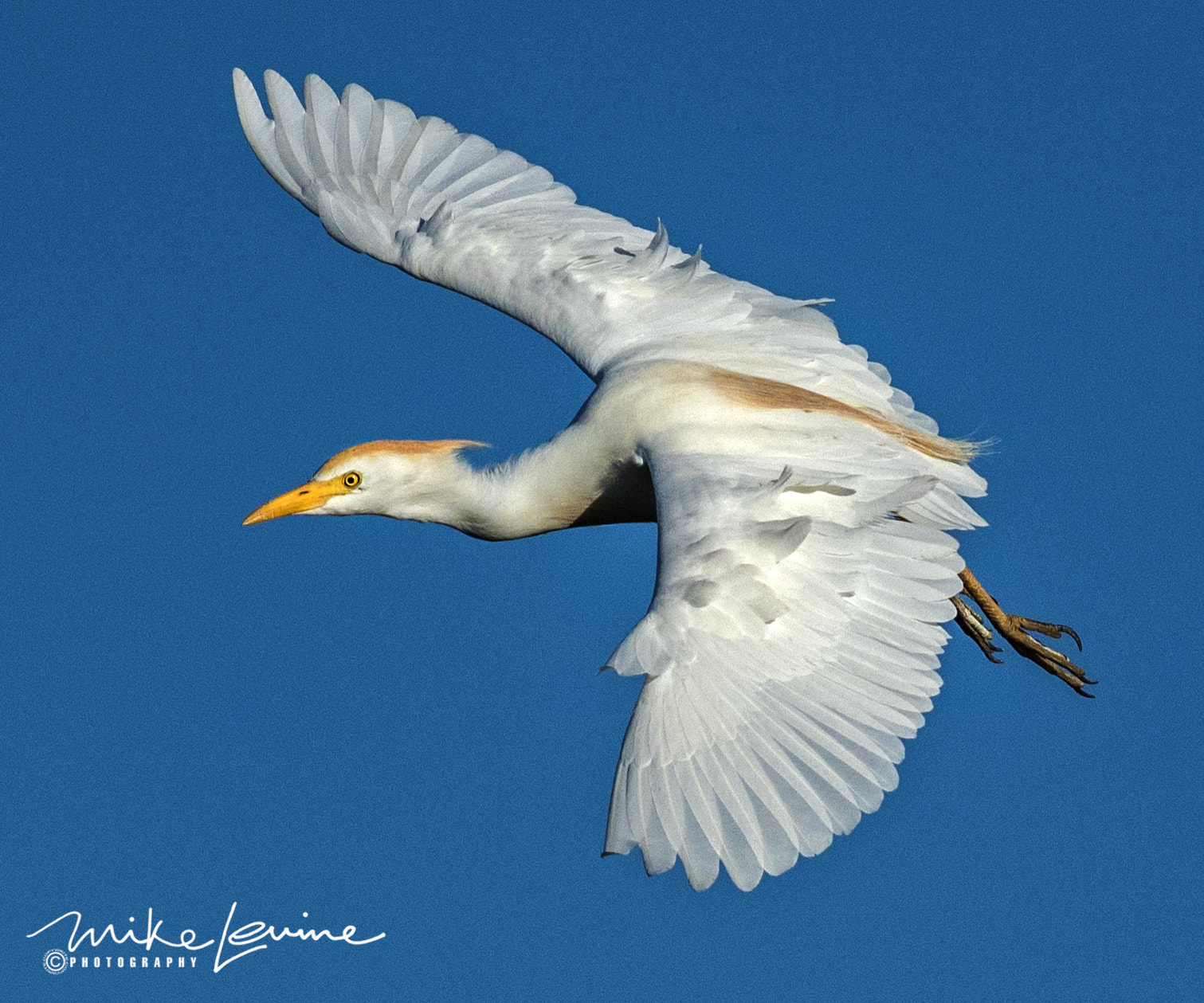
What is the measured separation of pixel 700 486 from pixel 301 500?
2.34 meters

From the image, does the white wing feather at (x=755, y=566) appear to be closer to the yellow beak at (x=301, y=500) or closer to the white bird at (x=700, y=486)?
the white bird at (x=700, y=486)

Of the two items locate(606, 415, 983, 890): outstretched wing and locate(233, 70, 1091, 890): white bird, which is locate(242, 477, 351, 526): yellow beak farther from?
locate(606, 415, 983, 890): outstretched wing

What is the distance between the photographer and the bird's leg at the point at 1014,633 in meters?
9.32

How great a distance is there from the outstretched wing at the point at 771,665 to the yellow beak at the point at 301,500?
6.73 ft

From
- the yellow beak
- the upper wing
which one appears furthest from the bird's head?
the upper wing

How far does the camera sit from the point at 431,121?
33.7 ft

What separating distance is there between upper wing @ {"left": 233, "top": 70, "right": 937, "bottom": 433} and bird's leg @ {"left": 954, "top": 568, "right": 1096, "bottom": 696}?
989 millimetres

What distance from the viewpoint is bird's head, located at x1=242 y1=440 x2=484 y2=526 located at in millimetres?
8656

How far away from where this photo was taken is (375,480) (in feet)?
28.5

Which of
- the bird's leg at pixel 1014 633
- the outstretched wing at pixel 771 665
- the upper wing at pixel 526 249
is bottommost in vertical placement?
the outstretched wing at pixel 771 665

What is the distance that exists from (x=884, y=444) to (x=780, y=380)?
718mm

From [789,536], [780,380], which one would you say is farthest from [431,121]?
[789,536]

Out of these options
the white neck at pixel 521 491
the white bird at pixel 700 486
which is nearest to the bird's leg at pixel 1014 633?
the white bird at pixel 700 486

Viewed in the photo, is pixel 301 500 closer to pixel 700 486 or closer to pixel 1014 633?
pixel 700 486
